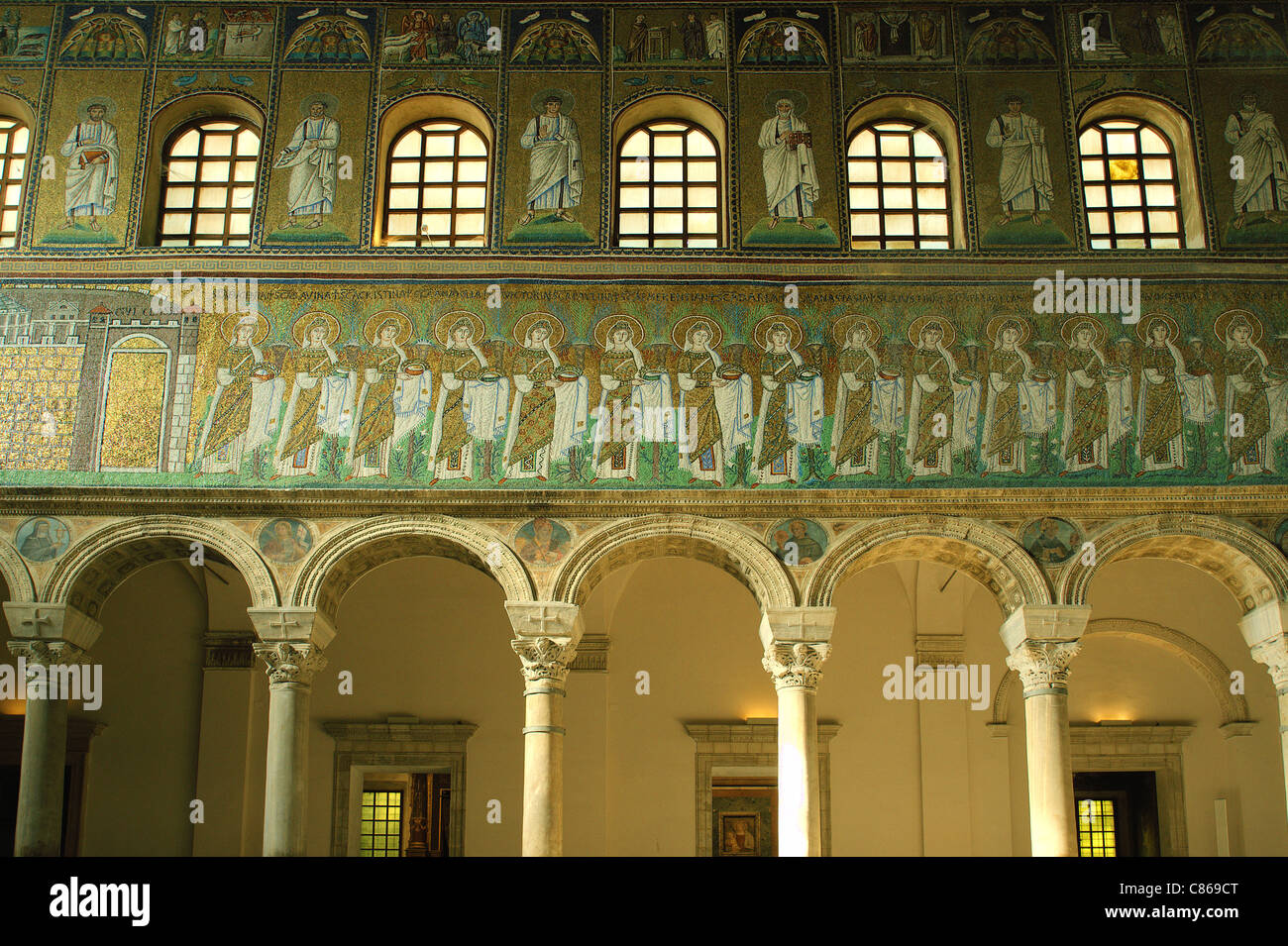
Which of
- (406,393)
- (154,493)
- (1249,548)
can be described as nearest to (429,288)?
(406,393)

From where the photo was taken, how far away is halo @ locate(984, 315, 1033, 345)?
14172 millimetres

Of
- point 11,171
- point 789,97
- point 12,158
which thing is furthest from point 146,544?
point 789,97

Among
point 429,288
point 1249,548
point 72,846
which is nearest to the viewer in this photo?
point 1249,548

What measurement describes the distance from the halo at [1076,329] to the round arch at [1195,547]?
67.0 inches

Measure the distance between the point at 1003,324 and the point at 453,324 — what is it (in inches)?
199

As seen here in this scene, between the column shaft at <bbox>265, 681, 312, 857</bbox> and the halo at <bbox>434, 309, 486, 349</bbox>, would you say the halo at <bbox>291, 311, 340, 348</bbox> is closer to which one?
the halo at <bbox>434, 309, 486, 349</bbox>

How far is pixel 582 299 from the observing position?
1433cm

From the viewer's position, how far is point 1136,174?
15188mm

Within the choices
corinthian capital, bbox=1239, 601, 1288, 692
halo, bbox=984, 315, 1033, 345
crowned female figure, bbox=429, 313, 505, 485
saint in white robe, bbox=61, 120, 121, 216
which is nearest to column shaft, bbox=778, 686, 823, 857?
crowned female figure, bbox=429, 313, 505, 485

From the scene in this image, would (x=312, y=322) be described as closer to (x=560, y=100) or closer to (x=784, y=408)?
(x=560, y=100)

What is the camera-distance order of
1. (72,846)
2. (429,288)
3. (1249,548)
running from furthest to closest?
1. (72,846)
2. (429,288)
3. (1249,548)

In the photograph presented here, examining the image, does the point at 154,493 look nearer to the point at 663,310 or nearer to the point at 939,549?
the point at 663,310

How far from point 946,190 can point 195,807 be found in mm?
9727

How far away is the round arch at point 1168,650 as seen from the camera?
16.7 m
